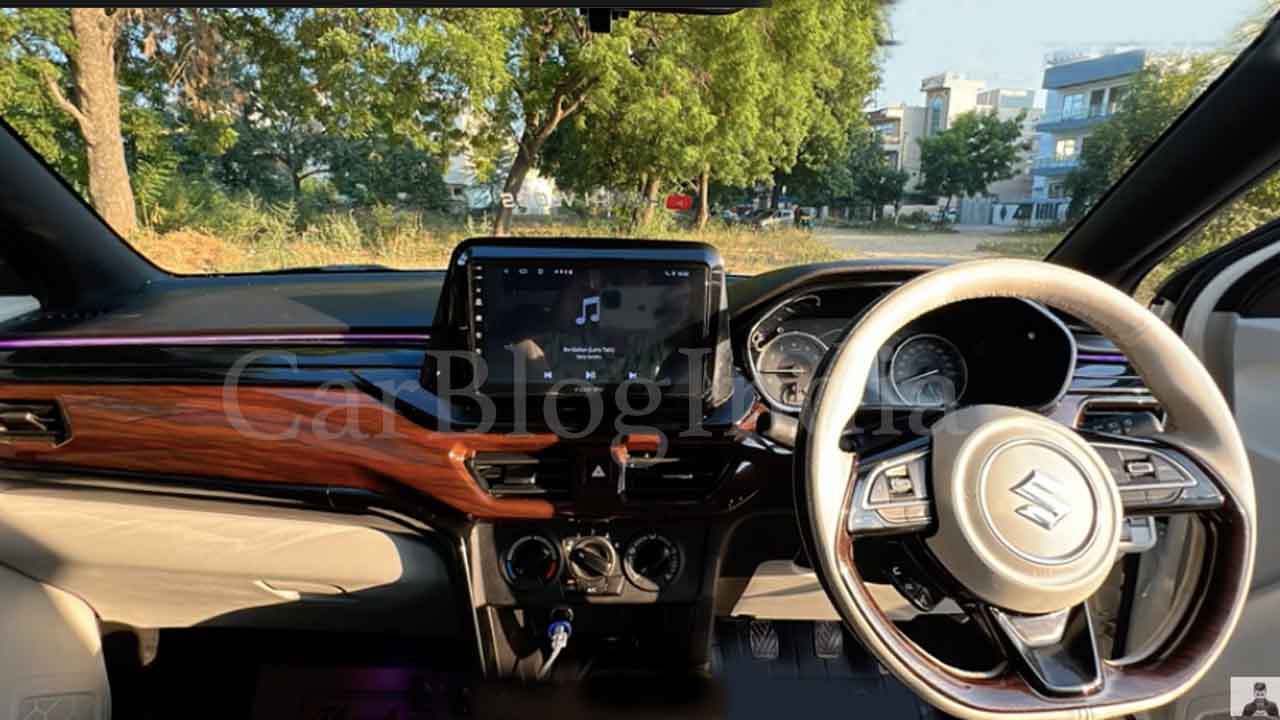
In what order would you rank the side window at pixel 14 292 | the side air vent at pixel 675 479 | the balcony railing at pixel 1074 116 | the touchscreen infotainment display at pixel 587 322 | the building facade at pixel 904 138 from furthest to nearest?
the side window at pixel 14 292 < the building facade at pixel 904 138 < the balcony railing at pixel 1074 116 < the side air vent at pixel 675 479 < the touchscreen infotainment display at pixel 587 322

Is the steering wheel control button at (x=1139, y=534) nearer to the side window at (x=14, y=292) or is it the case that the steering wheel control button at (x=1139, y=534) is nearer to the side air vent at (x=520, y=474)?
the side air vent at (x=520, y=474)

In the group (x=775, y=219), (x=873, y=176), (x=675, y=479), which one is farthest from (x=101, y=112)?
(x=873, y=176)

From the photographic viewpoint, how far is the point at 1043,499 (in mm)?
1492

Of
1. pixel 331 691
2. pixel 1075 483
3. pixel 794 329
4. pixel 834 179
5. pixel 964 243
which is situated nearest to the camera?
pixel 1075 483

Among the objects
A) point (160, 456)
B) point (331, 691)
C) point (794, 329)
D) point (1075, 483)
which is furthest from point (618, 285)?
point (331, 691)

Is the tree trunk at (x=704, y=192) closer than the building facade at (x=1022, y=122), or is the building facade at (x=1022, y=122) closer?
the building facade at (x=1022, y=122)

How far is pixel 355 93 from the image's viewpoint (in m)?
3.29

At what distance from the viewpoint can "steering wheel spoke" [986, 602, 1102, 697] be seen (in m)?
1.53

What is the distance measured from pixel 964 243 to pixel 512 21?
1.43m

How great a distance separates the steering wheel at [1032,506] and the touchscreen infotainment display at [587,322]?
574 millimetres

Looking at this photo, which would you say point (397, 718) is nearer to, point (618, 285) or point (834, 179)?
point (618, 285)

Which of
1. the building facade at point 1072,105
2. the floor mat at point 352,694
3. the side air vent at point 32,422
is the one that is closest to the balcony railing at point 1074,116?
the building facade at point 1072,105

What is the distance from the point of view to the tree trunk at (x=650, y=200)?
7.84ft

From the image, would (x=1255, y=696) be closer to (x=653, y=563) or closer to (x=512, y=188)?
(x=653, y=563)
